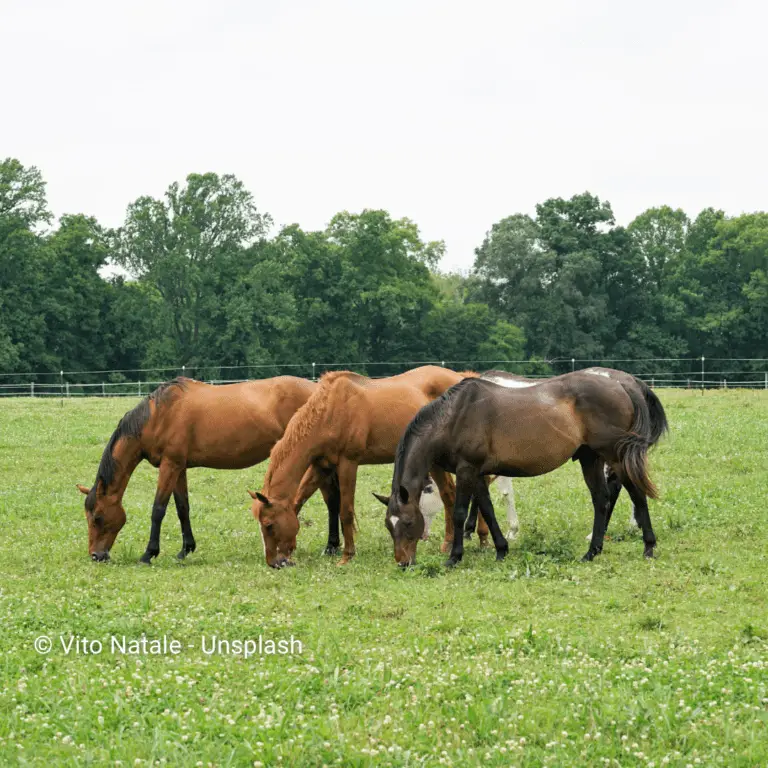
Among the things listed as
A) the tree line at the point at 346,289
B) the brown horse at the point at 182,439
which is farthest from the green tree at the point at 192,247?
the brown horse at the point at 182,439

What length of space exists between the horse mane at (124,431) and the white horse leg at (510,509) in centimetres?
418

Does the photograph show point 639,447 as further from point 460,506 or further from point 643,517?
point 460,506

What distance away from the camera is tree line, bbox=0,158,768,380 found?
54125 millimetres

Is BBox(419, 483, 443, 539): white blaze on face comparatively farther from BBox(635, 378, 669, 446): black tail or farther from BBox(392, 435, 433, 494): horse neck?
BBox(635, 378, 669, 446): black tail

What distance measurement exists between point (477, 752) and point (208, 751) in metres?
1.43

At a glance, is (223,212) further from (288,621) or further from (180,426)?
(288,621)

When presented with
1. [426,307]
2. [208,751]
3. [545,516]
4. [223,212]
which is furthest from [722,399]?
[223,212]

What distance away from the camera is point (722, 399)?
1199 inches

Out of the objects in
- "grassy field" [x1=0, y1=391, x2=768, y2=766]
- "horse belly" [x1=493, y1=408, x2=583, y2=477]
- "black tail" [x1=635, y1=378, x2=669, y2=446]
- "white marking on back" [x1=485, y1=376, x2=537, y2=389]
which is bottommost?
"grassy field" [x1=0, y1=391, x2=768, y2=766]

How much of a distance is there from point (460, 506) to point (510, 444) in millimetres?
839

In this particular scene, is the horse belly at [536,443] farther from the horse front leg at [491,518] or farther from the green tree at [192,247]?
the green tree at [192,247]

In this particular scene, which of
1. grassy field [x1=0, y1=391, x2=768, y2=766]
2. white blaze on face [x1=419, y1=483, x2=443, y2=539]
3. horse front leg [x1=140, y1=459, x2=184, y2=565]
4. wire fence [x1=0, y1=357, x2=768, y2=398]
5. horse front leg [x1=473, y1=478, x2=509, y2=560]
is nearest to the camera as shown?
grassy field [x1=0, y1=391, x2=768, y2=766]

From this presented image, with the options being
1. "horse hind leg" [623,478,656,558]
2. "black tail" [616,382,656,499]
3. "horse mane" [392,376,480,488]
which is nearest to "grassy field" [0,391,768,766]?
"horse hind leg" [623,478,656,558]

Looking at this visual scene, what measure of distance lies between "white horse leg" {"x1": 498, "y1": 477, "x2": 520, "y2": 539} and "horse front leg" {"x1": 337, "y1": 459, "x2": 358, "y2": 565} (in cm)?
214
